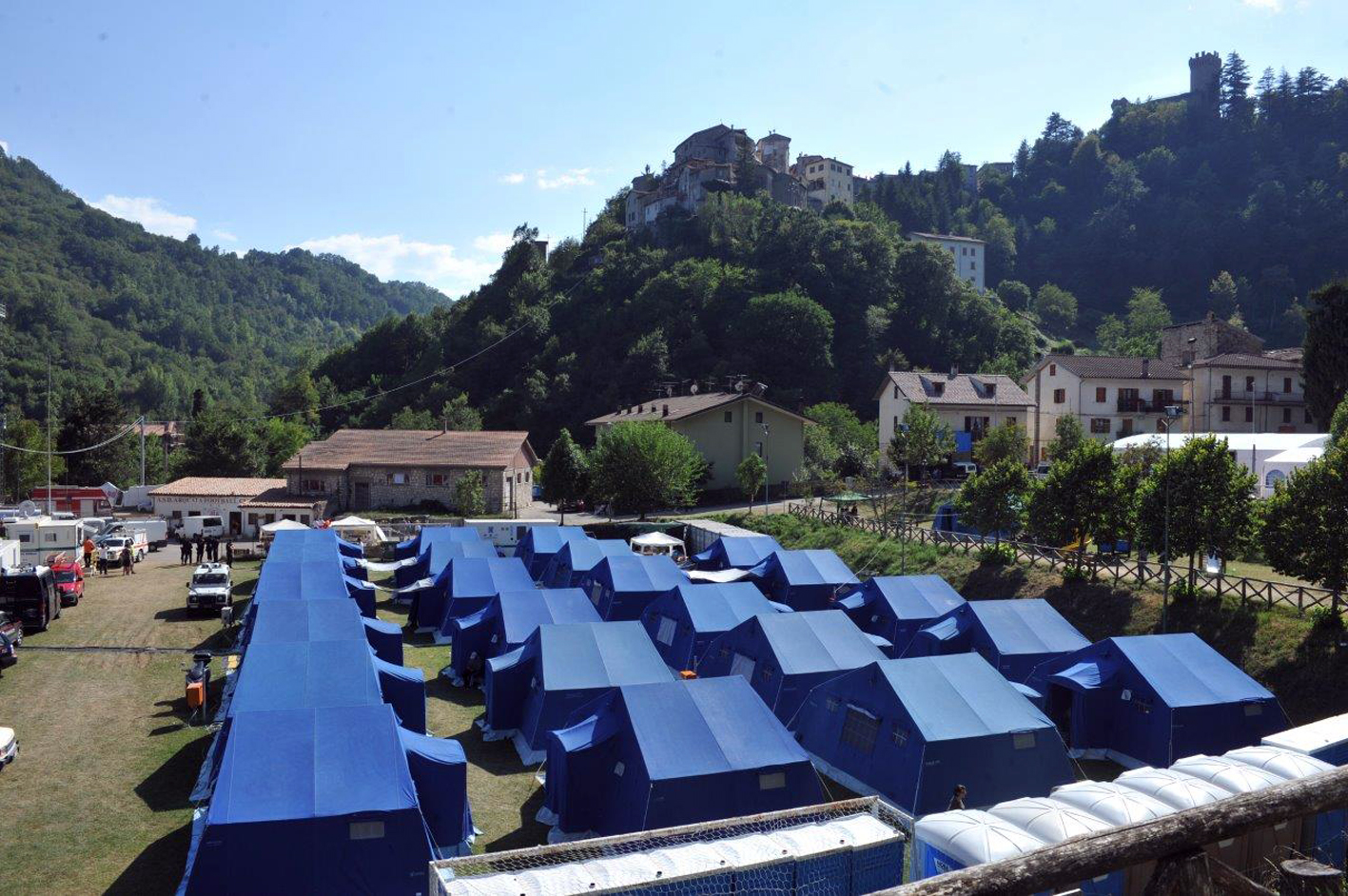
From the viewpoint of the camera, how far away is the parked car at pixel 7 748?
1456 cm

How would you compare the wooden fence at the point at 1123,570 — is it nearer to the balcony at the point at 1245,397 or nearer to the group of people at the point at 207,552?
the group of people at the point at 207,552

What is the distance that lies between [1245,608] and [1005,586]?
724cm

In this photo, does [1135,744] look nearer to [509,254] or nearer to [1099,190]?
[509,254]

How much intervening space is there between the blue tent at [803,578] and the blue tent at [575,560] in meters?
4.10

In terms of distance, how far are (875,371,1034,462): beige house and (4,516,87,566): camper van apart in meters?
41.5

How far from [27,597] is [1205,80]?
16814 centimetres

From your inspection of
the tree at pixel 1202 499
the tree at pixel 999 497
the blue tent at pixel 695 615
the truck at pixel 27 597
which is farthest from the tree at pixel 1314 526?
the truck at pixel 27 597

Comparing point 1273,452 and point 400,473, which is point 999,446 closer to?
point 1273,452

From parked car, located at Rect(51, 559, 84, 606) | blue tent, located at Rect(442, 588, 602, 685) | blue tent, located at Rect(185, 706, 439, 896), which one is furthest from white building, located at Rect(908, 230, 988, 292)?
blue tent, located at Rect(185, 706, 439, 896)

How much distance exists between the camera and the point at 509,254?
11400cm

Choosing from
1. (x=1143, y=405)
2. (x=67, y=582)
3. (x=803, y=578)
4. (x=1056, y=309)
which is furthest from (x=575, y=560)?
(x=1056, y=309)

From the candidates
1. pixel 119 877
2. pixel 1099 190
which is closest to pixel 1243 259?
pixel 1099 190

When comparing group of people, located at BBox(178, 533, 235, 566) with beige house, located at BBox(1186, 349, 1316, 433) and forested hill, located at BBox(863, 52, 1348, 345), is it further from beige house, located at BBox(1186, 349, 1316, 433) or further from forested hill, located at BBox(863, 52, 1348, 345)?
forested hill, located at BBox(863, 52, 1348, 345)

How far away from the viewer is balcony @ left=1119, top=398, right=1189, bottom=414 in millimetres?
56000
